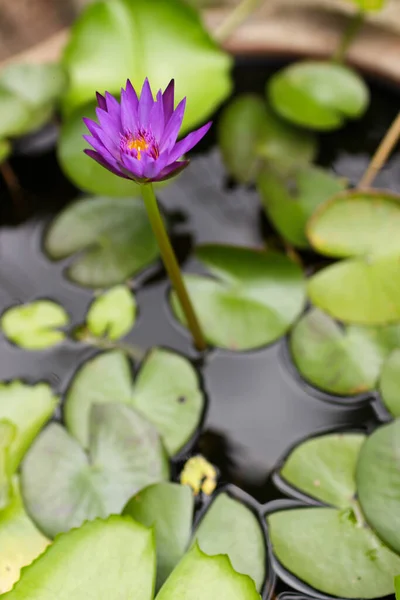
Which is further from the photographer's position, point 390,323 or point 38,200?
point 38,200

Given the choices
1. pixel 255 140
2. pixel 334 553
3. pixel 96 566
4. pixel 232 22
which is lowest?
pixel 334 553

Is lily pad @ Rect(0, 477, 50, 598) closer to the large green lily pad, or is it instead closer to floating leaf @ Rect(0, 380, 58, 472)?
floating leaf @ Rect(0, 380, 58, 472)

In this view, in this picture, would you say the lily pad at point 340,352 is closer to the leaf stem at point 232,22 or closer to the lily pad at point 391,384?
the lily pad at point 391,384

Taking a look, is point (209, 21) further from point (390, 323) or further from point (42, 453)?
point (42, 453)

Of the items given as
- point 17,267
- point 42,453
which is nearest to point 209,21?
point 17,267

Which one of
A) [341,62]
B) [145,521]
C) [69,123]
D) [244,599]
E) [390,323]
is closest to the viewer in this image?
[244,599]

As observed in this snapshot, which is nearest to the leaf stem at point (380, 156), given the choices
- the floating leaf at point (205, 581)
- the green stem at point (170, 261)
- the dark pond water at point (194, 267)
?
the dark pond water at point (194, 267)

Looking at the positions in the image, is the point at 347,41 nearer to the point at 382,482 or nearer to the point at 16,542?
the point at 382,482

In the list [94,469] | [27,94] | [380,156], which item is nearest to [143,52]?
[27,94]
